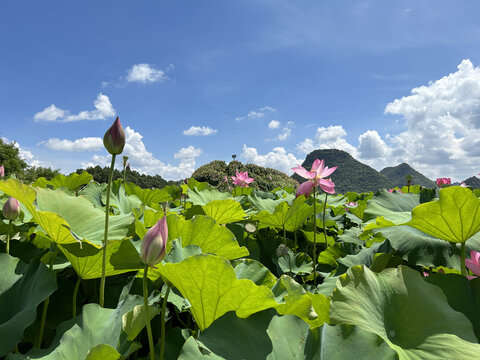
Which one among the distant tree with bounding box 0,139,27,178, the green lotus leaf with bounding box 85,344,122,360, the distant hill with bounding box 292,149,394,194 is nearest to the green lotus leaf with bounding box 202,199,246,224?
the green lotus leaf with bounding box 85,344,122,360

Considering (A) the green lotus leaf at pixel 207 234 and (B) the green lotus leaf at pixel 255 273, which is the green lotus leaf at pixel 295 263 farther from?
(B) the green lotus leaf at pixel 255 273

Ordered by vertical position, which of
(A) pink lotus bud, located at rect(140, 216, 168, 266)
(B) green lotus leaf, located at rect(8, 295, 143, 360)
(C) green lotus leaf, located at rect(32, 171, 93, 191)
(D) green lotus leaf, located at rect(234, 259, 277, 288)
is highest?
(C) green lotus leaf, located at rect(32, 171, 93, 191)

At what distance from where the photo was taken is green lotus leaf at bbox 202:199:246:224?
1.53m

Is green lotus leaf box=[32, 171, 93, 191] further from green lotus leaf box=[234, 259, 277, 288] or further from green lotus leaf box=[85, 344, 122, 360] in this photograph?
green lotus leaf box=[85, 344, 122, 360]

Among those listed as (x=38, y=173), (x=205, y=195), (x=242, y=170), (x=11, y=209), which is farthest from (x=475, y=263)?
(x=38, y=173)

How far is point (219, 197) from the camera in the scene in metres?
2.46

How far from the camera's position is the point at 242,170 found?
478 inches

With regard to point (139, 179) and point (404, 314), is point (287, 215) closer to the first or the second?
point (404, 314)

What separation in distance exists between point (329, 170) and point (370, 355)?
51.0 inches

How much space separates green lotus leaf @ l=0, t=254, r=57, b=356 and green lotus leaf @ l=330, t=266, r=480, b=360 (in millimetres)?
696

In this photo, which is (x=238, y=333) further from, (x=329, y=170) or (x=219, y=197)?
(x=219, y=197)

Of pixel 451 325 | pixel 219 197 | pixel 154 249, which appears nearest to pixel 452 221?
pixel 451 325

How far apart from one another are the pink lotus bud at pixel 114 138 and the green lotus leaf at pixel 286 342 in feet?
1.84

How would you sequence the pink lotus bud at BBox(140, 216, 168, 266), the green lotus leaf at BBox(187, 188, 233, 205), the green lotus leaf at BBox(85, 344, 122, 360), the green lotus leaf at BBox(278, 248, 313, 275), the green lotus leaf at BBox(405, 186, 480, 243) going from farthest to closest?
the green lotus leaf at BBox(187, 188, 233, 205) → the green lotus leaf at BBox(278, 248, 313, 275) → the green lotus leaf at BBox(405, 186, 480, 243) → the pink lotus bud at BBox(140, 216, 168, 266) → the green lotus leaf at BBox(85, 344, 122, 360)
